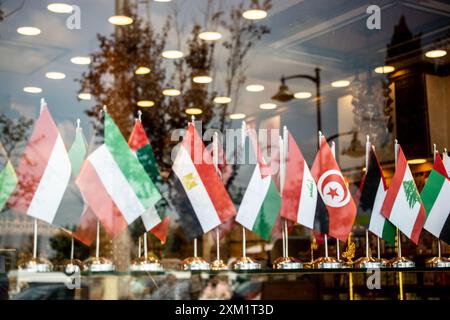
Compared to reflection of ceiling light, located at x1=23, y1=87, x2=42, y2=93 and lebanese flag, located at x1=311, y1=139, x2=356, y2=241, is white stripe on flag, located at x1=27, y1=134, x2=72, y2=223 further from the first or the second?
lebanese flag, located at x1=311, y1=139, x2=356, y2=241

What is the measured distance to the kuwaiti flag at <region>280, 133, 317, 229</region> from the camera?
6.56 metres

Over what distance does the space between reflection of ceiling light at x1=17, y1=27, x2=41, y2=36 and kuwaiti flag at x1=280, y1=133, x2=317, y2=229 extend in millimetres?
2627

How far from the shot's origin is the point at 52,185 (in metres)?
6.09

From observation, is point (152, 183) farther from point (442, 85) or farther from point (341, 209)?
point (442, 85)

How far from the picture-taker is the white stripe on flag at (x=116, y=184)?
609cm

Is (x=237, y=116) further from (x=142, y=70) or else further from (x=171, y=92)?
(x=142, y=70)

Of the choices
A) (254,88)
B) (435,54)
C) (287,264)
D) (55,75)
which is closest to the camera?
(287,264)

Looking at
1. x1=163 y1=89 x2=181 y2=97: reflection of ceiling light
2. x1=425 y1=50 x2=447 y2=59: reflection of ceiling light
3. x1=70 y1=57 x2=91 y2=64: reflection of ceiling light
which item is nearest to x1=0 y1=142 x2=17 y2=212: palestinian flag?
x1=70 y1=57 x2=91 y2=64: reflection of ceiling light

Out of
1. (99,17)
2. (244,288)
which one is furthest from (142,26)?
(244,288)

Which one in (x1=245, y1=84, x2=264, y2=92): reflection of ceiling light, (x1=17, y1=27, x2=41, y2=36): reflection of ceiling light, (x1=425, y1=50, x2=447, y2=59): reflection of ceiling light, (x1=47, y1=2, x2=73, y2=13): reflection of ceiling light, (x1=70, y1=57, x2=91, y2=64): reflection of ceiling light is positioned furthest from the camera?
(x1=245, y1=84, x2=264, y2=92): reflection of ceiling light

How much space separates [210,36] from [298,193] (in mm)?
2489

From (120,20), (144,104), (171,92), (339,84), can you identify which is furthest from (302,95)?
(120,20)

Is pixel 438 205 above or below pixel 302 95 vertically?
below

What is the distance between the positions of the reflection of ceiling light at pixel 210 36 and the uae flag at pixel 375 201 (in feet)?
7.67
